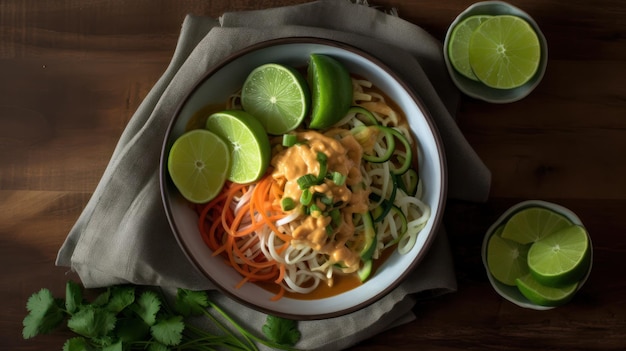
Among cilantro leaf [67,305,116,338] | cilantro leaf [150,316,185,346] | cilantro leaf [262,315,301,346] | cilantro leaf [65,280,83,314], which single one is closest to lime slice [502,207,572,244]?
cilantro leaf [262,315,301,346]

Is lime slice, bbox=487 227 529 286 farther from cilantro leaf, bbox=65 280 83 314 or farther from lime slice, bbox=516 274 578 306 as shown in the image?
cilantro leaf, bbox=65 280 83 314

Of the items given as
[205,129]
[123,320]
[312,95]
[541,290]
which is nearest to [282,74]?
[312,95]

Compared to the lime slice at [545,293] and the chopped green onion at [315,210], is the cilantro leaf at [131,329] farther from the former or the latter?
the lime slice at [545,293]

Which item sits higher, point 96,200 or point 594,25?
point 594,25

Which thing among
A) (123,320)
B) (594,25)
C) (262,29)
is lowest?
(123,320)

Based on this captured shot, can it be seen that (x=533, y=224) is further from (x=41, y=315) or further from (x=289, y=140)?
(x=41, y=315)

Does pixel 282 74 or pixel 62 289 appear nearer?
pixel 282 74

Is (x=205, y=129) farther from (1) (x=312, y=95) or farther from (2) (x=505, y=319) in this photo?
(2) (x=505, y=319)

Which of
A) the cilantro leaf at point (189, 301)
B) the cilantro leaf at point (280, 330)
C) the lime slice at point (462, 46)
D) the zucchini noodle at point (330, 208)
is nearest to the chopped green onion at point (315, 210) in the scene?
the zucchini noodle at point (330, 208)
